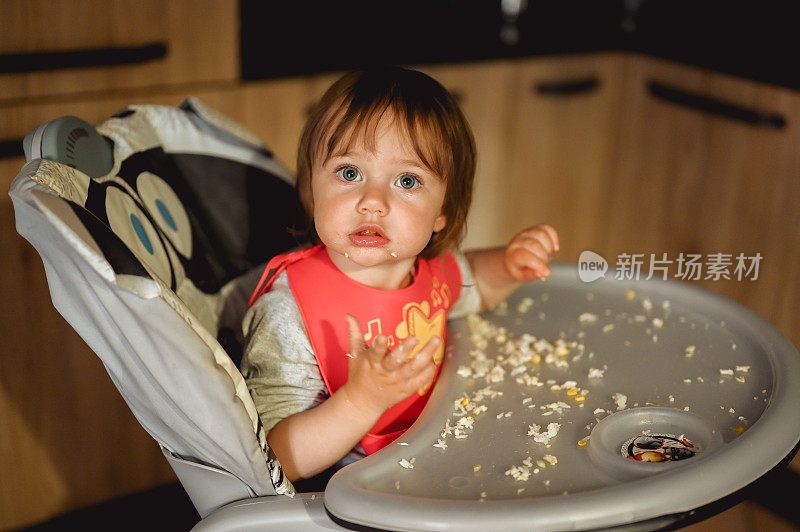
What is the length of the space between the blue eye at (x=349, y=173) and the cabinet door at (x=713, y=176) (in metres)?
0.91

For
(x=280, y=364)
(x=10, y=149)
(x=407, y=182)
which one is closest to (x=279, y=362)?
(x=280, y=364)

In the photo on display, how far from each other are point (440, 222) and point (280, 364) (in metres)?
0.25

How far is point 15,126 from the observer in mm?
1177

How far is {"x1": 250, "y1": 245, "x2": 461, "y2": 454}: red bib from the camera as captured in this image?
2.84 ft

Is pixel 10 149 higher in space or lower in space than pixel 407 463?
higher

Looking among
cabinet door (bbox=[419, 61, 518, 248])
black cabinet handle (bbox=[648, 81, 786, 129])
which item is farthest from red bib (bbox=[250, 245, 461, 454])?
black cabinet handle (bbox=[648, 81, 786, 129])

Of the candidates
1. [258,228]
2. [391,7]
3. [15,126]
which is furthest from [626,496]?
[391,7]

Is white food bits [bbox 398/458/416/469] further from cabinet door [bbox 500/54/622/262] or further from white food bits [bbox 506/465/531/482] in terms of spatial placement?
cabinet door [bbox 500/54/622/262]

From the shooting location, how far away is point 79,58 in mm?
1197

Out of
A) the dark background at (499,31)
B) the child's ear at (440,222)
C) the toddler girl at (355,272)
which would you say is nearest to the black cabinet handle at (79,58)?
the dark background at (499,31)

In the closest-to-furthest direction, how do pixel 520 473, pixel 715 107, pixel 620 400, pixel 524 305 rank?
pixel 520 473
pixel 620 400
pixel 524 305
pixel 715 107

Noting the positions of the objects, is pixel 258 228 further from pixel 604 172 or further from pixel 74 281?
pixel 604 172

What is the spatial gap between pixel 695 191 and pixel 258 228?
0.95m

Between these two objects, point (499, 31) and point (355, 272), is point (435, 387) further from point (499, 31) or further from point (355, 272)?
point (499, 31)
